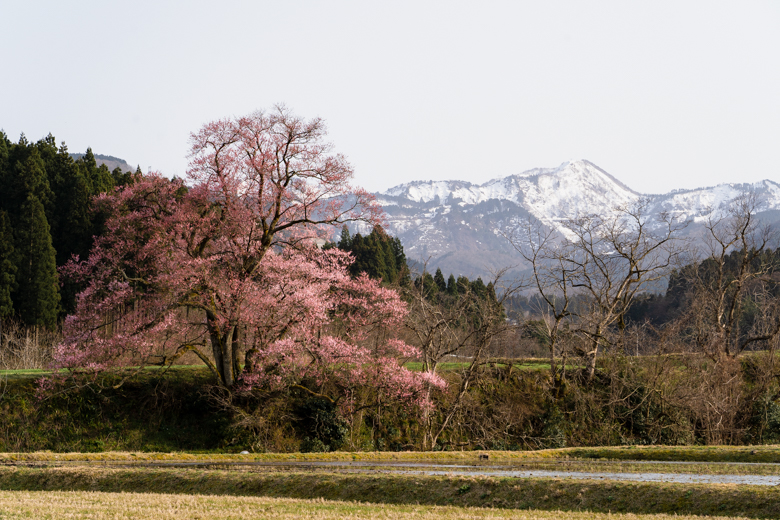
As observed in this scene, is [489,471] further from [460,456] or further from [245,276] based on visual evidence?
[245,276]

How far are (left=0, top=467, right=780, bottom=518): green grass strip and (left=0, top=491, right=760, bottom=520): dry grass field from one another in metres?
0.90

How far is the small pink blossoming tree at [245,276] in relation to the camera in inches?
899

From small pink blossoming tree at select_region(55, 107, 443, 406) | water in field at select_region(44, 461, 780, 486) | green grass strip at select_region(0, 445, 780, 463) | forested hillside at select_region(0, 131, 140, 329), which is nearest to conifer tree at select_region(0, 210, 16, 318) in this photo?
forested hillside at select_region(0, 131, 140, 329)

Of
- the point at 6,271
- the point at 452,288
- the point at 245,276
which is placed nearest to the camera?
the point at 245,276

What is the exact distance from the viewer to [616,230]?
33438 mm

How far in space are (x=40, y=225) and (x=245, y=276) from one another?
17.6m

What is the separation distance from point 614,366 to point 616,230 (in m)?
7.88

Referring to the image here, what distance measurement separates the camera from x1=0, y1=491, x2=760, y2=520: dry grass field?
9.48 meters

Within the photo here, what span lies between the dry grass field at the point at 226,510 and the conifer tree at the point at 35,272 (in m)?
24.9

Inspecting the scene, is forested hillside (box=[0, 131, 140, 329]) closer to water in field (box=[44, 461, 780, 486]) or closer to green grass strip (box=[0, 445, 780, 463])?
green grass strip (box=[0, 445, 780, 463])

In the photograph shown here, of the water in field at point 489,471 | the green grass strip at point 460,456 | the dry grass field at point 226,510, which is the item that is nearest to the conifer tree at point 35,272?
the green grass strip at point 460,456

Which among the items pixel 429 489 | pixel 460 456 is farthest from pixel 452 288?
pixel 429 489

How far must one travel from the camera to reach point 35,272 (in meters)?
33.9

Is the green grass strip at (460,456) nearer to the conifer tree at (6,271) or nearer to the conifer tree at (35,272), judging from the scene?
the conifer tree at (6,271)
